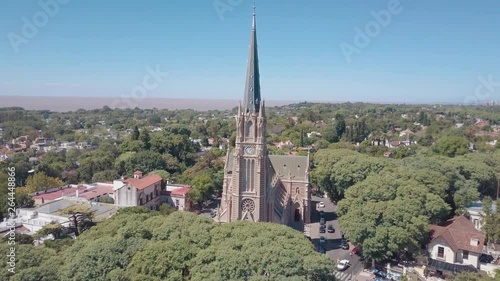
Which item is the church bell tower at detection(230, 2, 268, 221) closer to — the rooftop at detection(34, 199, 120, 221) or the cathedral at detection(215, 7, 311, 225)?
the cathedral at detection(215, 7, 311, 225)

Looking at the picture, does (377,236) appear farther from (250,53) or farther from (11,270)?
(11,270)

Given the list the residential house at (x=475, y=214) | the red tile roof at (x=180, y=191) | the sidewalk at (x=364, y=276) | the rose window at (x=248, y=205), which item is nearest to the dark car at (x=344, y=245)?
the sidewalk at (x=364, y=276)

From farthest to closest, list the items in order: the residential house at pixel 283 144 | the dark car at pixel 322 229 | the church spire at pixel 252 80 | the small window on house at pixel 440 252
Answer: the residential house at pixel 283 144 < the dark car at pixel 322 229 < the small window on house at pixel 440 252 < the church spire at pixel 252 80

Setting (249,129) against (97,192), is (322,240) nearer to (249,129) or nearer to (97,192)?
(249,129)

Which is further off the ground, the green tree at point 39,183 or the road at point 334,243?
the green tree at point 39,183

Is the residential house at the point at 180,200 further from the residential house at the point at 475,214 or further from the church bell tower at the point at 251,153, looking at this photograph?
the residential house at the point at 475,214

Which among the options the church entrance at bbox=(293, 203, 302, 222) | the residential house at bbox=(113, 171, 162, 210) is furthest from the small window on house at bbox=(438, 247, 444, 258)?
the residential house at bbox=(113, 171, 162, 210)

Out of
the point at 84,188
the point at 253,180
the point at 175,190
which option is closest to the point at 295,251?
the point at 253,180

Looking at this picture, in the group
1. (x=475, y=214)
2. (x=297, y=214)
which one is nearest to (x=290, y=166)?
(x=297, y=214)
